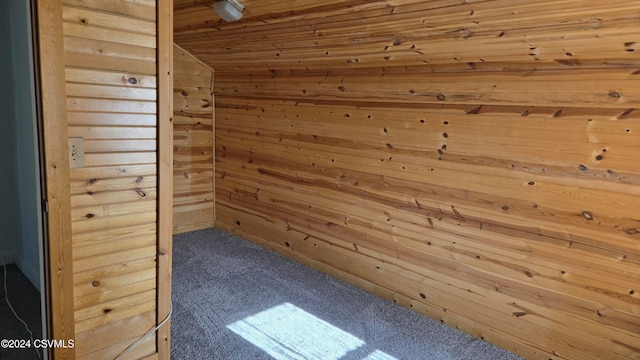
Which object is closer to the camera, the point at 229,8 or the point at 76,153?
the point at 76,153

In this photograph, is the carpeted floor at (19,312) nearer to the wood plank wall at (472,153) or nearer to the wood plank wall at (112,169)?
the wood plank wall at (112,169)

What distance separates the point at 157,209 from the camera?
2.01m

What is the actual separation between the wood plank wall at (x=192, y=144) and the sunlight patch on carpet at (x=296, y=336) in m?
2.11

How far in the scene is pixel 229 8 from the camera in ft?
8.63

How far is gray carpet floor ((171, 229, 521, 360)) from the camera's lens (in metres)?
2.45

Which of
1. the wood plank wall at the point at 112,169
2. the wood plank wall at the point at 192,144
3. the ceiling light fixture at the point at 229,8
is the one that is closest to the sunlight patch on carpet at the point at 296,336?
the wood plank wall at the point at 112,169

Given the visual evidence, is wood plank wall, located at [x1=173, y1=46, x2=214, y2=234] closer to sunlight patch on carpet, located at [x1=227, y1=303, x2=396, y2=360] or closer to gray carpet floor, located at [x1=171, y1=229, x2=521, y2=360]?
gray carpet floor, located at [x1=171, y1=229, x2=521, y2=360]

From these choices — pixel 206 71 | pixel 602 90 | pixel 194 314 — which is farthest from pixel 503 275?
pixel 206 71

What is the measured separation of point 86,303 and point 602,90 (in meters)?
2.66

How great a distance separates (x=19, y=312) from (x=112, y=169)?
5.16 feet

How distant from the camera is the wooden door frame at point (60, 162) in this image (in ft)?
5.24

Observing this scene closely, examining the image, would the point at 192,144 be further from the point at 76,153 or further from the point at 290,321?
the point at 76,153

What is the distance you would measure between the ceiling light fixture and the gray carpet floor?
1.98 meters

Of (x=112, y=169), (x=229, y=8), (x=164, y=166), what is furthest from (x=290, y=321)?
(x=229, y=8)
